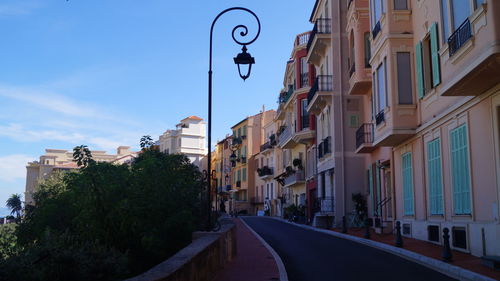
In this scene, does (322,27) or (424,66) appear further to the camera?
(322,27)

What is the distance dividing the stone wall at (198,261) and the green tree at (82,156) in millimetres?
4920

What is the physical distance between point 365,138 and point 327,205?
6.95m

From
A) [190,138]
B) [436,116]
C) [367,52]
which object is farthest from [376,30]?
[190,138]

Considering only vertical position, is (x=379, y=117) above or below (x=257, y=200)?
above

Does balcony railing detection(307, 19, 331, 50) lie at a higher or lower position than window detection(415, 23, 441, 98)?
higher

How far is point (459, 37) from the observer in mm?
12938

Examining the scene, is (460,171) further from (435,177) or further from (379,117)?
(379,117)

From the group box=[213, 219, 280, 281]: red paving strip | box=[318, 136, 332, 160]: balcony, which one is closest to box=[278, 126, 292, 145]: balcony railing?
box=[318, 136, 332, 160]: balcony

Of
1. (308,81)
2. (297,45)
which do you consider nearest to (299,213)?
(308,81)

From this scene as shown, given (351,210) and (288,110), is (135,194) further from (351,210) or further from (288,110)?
(288,110)

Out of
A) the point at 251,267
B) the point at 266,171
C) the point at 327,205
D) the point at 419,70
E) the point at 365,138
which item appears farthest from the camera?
the point at 266,171

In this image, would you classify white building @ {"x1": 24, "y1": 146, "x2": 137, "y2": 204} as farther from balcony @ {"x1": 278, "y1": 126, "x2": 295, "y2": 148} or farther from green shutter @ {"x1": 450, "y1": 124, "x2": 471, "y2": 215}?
green shutter @ {"x1": 450, "y1": 124, "x2": 471, "y2": 215}

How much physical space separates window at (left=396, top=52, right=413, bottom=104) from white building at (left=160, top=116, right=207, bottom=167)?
3162 inches

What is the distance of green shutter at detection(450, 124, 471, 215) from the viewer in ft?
46.2
